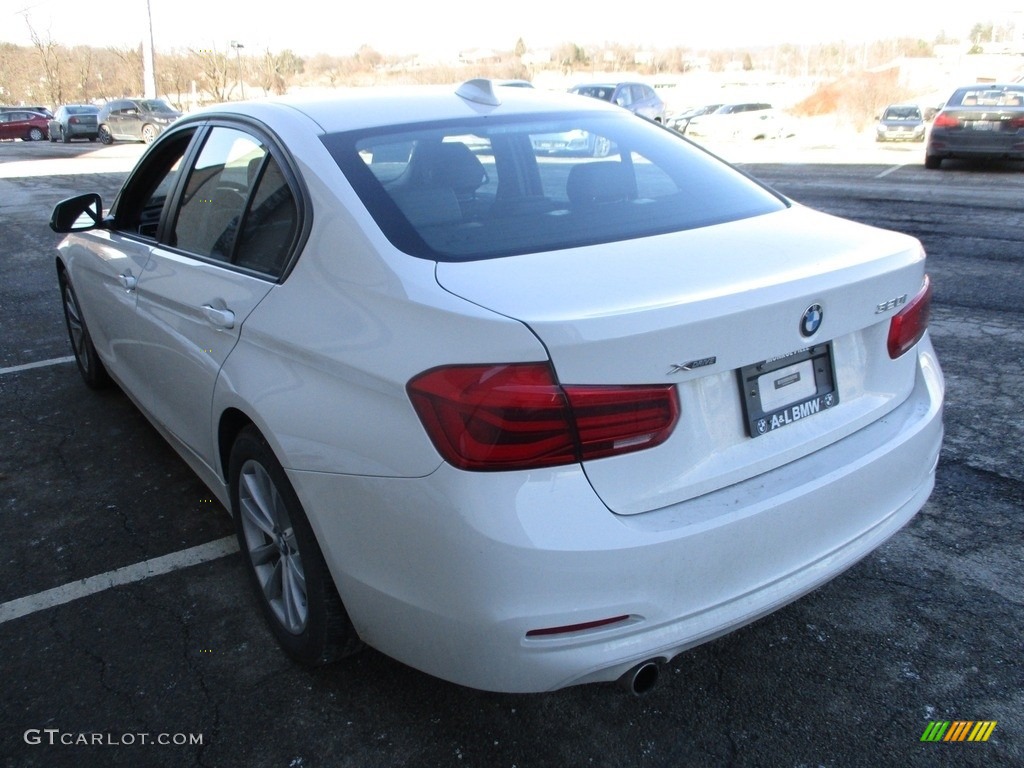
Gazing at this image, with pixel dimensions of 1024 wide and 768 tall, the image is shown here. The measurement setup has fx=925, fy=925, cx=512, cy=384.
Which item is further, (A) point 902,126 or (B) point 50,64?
(B) point 50,64

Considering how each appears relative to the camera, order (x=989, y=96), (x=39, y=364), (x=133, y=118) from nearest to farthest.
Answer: (x=39, y=364) < (x=989, y=96) < (x=133, y=118)

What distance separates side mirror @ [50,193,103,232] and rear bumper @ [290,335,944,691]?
2577 millimetres

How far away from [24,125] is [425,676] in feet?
144

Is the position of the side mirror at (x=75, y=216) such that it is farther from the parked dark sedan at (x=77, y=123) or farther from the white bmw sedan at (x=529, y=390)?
the parked dark sedan at (x=77, y=123)

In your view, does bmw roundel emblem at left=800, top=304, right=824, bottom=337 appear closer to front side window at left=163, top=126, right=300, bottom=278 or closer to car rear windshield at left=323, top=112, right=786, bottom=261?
car rear windshield at left=323, top=112, right=786, bottom=261

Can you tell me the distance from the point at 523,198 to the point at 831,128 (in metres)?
33.8

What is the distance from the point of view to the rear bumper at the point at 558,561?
6.54 feet

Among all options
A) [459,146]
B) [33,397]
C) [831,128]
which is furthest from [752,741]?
[831,128]

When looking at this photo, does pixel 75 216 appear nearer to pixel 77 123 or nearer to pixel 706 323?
pixel 706 323

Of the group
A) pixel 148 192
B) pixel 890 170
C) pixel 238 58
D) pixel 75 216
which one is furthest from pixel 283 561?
pixel 238 58

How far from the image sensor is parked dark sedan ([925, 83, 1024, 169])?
15977mm

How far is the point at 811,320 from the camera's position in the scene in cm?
224

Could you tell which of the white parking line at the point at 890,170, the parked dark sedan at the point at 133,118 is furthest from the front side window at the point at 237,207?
the parked dark sedan at the point at 133,118

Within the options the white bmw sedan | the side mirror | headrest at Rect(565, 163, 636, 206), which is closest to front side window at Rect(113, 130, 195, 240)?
the side mirror
